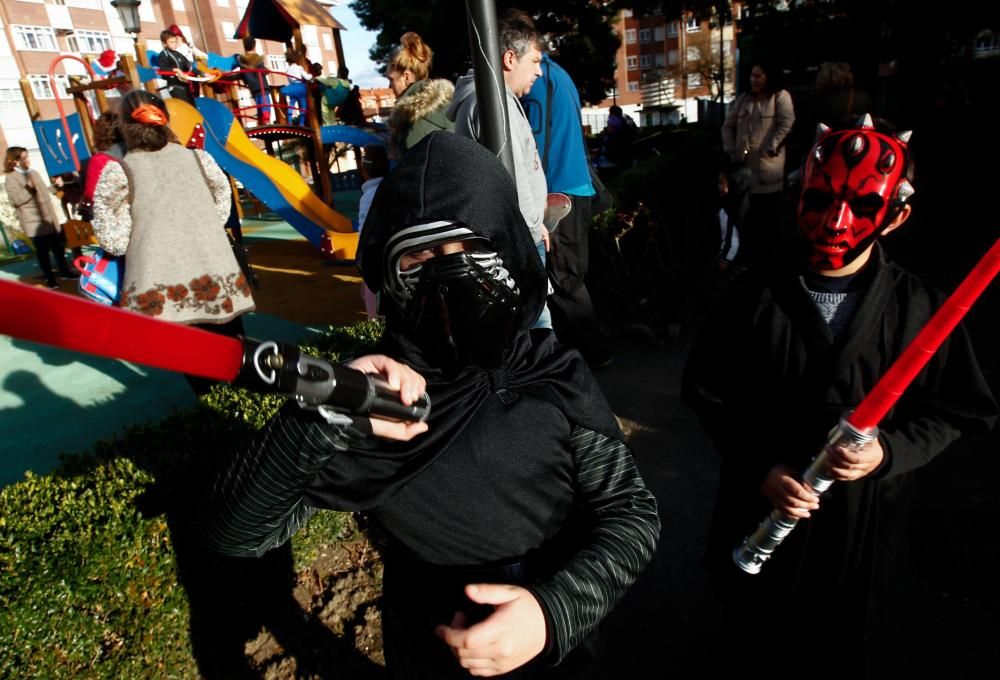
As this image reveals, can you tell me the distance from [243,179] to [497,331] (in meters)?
8.02

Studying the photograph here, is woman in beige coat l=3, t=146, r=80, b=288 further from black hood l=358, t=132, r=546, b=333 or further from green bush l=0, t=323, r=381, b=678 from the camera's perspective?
black hood l=358, t=132, r=546, b=333

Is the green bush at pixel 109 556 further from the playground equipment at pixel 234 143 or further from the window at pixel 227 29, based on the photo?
the window at pixel 227 29

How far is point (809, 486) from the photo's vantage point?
5.21ft

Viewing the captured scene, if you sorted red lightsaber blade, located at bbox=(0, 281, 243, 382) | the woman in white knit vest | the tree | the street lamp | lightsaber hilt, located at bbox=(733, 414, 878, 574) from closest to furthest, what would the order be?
red lightsaber blade, located at bbox=(0, 281, 243, 382)
lightsaber hilt, located at bbox=(733, 414, 878, 574)
the woman in white knit vest
the street lamp
the tree

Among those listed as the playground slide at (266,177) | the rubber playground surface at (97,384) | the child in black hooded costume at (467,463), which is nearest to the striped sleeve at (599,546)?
the child in black hooded costume at (467,463)

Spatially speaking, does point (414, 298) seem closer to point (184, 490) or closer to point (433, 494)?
point (433, 494)

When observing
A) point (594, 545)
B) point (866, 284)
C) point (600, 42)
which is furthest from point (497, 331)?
point (600, 42)

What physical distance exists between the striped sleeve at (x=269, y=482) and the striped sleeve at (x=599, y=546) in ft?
1.58

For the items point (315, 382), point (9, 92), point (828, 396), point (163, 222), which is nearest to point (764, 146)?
point (828, 396)

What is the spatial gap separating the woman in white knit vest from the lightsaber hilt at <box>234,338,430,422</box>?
3156 mm

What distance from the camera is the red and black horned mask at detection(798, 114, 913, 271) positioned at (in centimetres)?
171

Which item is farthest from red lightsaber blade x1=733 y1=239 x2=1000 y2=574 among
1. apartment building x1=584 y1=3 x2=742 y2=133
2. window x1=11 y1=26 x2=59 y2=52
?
apartment building x1=584 y1=3 x2=742 y2=133

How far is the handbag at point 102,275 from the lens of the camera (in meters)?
3.54

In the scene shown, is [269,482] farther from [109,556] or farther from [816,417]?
[816,417]
